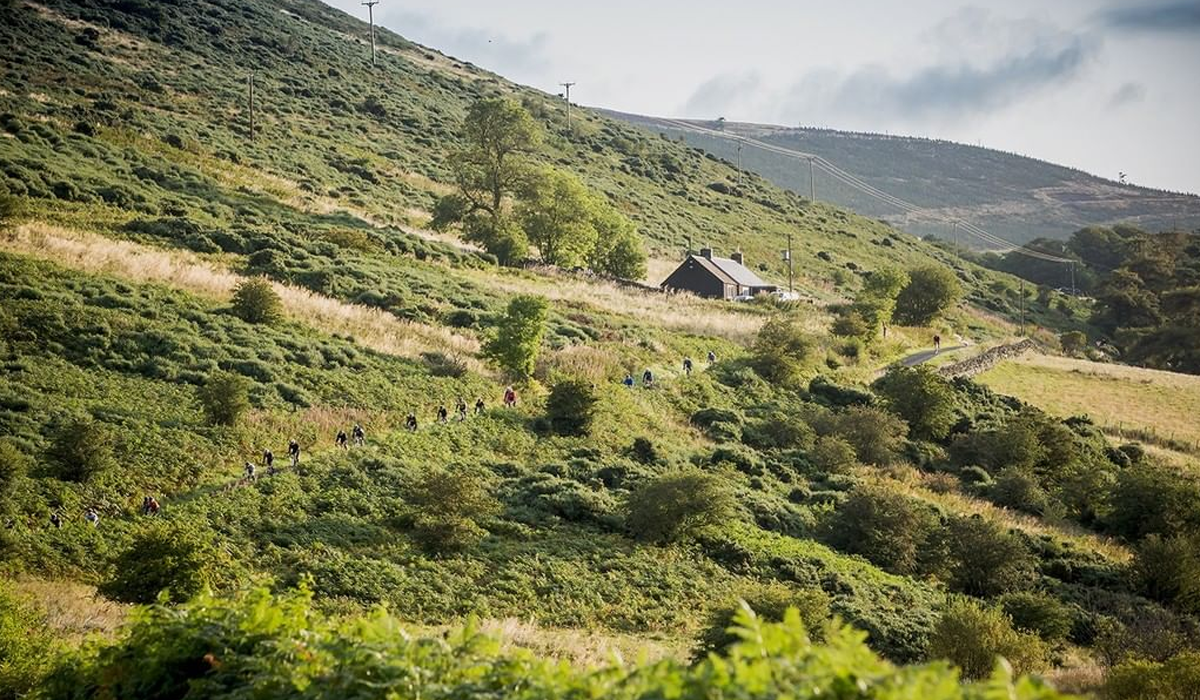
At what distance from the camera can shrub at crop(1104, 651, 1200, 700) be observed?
14.7 m

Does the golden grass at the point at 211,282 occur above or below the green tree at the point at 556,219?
below

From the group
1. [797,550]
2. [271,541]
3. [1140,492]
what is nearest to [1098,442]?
[1140,492]

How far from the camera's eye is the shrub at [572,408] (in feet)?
A: 105

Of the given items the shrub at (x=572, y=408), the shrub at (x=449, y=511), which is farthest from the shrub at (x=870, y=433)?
the shrub at (x=449, y=511)

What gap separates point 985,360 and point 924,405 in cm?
1977

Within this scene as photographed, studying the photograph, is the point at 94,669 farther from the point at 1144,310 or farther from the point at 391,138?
the point at 1144,310

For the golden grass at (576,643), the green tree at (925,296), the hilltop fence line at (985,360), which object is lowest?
the golden grass at (576,643)

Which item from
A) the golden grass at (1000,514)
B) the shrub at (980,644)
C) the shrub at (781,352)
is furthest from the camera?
the shrub at (781,352)

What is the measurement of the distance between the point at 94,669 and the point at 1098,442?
1915 inches

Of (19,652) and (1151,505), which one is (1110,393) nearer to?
(1151,505)

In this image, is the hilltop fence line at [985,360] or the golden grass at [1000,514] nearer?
the golden grass at [1000,514]

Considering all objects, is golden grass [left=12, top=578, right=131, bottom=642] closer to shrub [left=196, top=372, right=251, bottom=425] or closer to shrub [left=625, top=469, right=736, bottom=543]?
shrub [left=196, top=372, right=251, bottom=425]

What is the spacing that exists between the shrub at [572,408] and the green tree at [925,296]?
44.5 metres

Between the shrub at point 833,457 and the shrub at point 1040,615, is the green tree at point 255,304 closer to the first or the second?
the shrub at point 833,457
